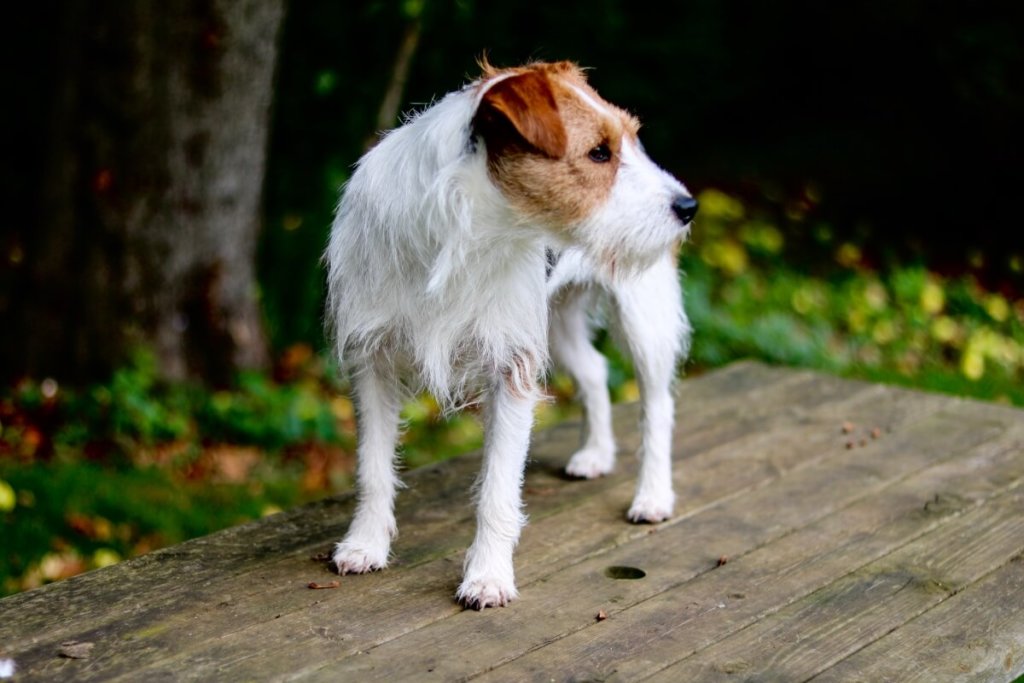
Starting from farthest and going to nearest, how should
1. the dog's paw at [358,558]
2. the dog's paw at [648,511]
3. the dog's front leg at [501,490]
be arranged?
the dog's paw at [648,511] → the dog's paw at [358,558] → the dog's front leg at [501,490]

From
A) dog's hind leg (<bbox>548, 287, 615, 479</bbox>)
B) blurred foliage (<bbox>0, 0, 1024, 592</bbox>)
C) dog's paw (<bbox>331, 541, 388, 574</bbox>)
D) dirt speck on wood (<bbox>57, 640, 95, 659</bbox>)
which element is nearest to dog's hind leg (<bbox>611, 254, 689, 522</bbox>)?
dog's hind leg (<bbox>548, 287, 615, 479</bbox>)

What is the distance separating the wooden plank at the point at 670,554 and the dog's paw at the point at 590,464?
19.0 inches

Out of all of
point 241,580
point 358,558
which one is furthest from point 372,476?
point 241,580

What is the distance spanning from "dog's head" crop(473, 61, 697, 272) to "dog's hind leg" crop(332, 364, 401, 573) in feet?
2.38

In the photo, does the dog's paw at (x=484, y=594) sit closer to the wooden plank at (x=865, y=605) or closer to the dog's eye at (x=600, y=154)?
Answer: the wooden plank at (x=865, y=605)

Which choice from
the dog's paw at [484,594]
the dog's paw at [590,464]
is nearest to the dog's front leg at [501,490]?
the dog's paw at [484,594]

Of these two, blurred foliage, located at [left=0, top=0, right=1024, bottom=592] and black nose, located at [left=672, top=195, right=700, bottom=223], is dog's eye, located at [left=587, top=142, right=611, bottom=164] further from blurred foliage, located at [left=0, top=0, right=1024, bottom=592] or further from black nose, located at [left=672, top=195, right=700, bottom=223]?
blurred foliage, located at [left=0, top=0, right=1024, bottom=592]

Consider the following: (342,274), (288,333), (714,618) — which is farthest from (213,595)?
(288,333)

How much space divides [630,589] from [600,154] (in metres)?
1.20

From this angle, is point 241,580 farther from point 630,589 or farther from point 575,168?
point 575,168

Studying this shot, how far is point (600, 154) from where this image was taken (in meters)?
3.06

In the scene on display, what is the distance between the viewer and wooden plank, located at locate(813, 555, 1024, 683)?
9.00ft

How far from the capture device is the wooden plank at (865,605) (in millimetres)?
2785

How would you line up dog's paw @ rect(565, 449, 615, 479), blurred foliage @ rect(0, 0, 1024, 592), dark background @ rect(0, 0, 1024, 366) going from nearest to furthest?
dog's paw @ rect(565, 449, 615, 479) < blurred foliage @ rect(0, 0, 1024, 592) < dark background @ rect(0, 0, 1024, 366)
